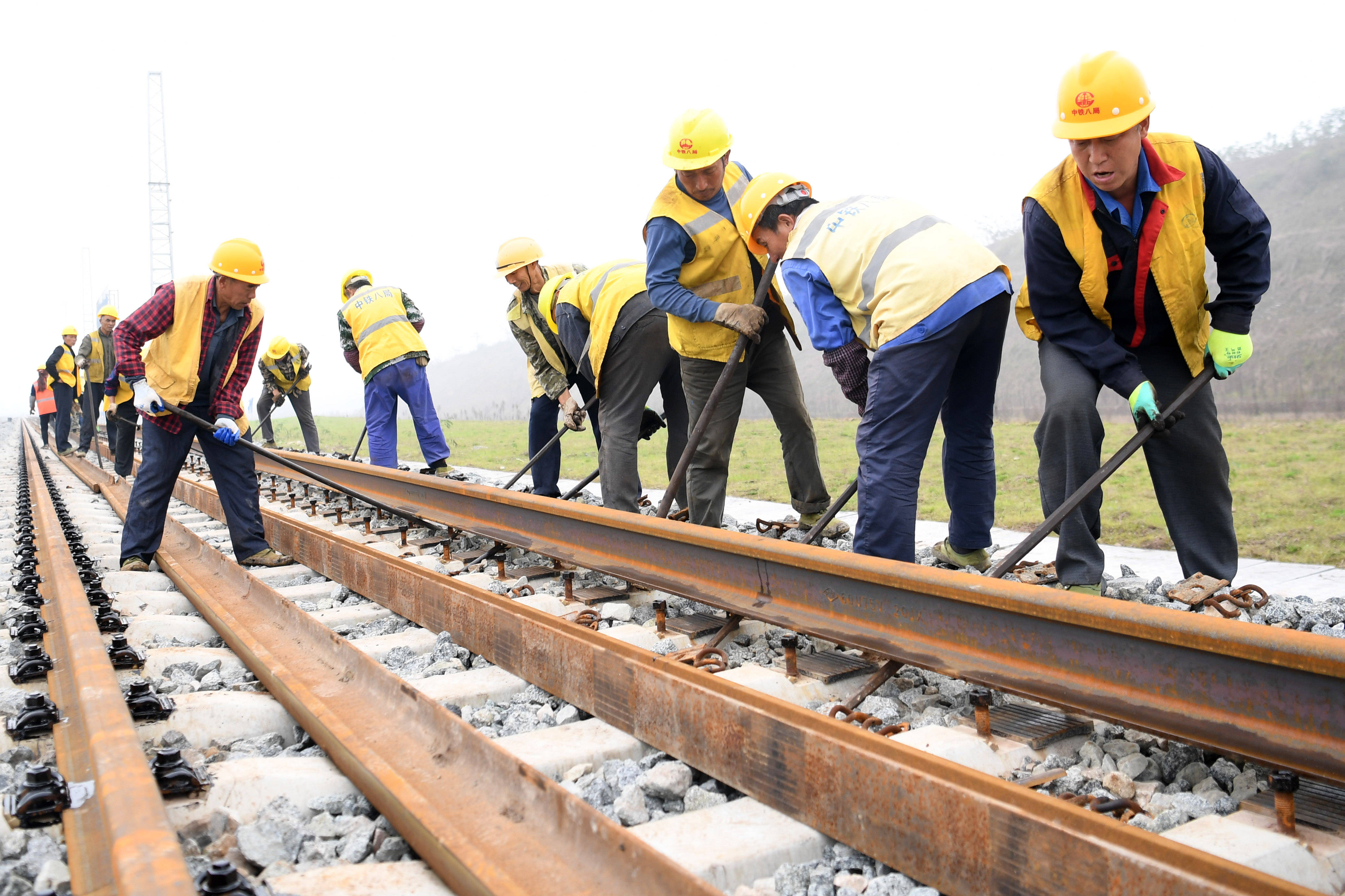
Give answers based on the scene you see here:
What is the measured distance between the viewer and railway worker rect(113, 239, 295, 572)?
486cm

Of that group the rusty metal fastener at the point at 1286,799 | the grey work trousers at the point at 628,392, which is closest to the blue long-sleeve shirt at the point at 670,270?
the grey work trousers at the point at 628,392

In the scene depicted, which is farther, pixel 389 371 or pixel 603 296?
pixel 389 371

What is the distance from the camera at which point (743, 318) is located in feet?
14.6

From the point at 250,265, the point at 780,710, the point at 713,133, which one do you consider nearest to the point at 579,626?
the point at 780,710

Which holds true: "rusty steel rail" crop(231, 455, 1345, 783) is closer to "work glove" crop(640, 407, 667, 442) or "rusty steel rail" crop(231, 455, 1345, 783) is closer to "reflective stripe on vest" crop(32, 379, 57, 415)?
"work glove" crop(640, 407, 667, 442)

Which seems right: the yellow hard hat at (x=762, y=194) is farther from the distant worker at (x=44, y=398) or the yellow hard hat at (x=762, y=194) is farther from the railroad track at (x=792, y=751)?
the distant worker at (x=44, y=398)

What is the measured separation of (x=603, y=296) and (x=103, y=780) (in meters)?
3.84

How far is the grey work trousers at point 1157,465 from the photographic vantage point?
3383 mm

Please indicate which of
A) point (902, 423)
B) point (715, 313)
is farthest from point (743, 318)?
point (902, 423)

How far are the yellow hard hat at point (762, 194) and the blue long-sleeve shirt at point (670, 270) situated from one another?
497mm

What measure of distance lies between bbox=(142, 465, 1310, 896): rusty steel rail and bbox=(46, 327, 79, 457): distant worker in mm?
15397

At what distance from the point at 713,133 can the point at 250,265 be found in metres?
2.46

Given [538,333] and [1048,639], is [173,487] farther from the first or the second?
[1048,639]

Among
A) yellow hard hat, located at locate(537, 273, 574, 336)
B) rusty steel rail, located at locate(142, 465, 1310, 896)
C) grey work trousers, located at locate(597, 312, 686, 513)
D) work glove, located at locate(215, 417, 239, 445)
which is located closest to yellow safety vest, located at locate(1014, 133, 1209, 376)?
rusty steel rail, located at locate(142, 465, 1310, 896)
